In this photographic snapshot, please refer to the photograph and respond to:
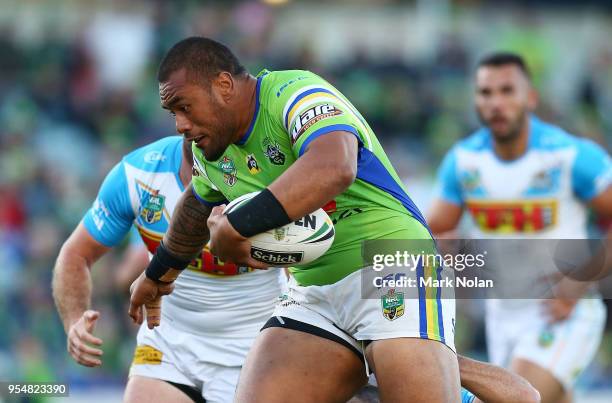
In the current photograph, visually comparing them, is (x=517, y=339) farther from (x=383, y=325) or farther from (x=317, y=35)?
(x=317, y=35)

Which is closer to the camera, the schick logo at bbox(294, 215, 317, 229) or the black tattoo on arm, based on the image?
the schick logo at bbox(294, 215, 317, 229)

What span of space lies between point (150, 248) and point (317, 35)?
1369 cm

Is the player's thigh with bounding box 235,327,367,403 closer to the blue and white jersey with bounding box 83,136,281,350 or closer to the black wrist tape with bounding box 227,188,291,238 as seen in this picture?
the black wrist tape with bounding box 227,188,291,238

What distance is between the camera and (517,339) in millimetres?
8484

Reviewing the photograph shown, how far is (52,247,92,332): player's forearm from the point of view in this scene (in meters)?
6.17

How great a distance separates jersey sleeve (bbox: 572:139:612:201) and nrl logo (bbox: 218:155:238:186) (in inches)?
163

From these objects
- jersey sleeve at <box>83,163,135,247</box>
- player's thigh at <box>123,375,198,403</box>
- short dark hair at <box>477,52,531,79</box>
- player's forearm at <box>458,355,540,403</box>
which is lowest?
player's thigh at <box>123,375,198,403</box>

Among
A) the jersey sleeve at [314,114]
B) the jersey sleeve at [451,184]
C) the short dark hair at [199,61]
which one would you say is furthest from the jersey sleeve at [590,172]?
the short dark hair at [199,61]

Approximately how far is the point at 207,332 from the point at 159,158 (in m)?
1.04

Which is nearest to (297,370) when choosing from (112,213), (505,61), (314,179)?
(314,179)

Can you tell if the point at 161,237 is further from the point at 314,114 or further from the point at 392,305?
the point at 314,114

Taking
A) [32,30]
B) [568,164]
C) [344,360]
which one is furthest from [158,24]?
[344,360]

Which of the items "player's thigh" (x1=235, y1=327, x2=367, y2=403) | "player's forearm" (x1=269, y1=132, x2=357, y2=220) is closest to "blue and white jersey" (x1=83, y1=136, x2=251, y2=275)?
"player's thigh" (x1=235, y1=327, x2=367, y2=403)

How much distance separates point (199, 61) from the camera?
4.81 metres
